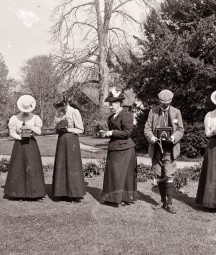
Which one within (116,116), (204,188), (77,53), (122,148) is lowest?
(204,188)

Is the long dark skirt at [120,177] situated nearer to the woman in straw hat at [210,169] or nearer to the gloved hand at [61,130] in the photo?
the gloved hand at [61,130]

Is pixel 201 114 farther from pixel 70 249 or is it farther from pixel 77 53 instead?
pixel 77 53

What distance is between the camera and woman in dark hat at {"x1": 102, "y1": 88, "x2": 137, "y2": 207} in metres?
7.43

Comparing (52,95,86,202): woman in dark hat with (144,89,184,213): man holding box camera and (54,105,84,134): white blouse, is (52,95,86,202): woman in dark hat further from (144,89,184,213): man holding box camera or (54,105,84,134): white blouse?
(144,89,184,213): man holding box camera

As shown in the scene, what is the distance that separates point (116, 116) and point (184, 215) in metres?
2.06

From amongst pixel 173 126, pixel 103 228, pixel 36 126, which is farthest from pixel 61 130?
pixel 103 228

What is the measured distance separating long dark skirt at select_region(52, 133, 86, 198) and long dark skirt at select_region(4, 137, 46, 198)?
13.6 inches

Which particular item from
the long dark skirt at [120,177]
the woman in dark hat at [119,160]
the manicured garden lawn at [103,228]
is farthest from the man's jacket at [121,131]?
the manicured garden lawn at [103,228]

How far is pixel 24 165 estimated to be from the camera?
310 inches

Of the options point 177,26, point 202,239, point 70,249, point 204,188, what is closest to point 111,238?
point 70,249

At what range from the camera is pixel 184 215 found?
694 centimetres

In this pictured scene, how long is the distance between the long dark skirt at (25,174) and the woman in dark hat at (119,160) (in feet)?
4.27

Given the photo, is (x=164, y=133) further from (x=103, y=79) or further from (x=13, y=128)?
(x=103, y=79)

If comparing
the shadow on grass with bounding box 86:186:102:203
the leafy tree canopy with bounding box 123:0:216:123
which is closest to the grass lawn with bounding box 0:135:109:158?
the leafy tree canopy with bounding box 123:0:216:123
